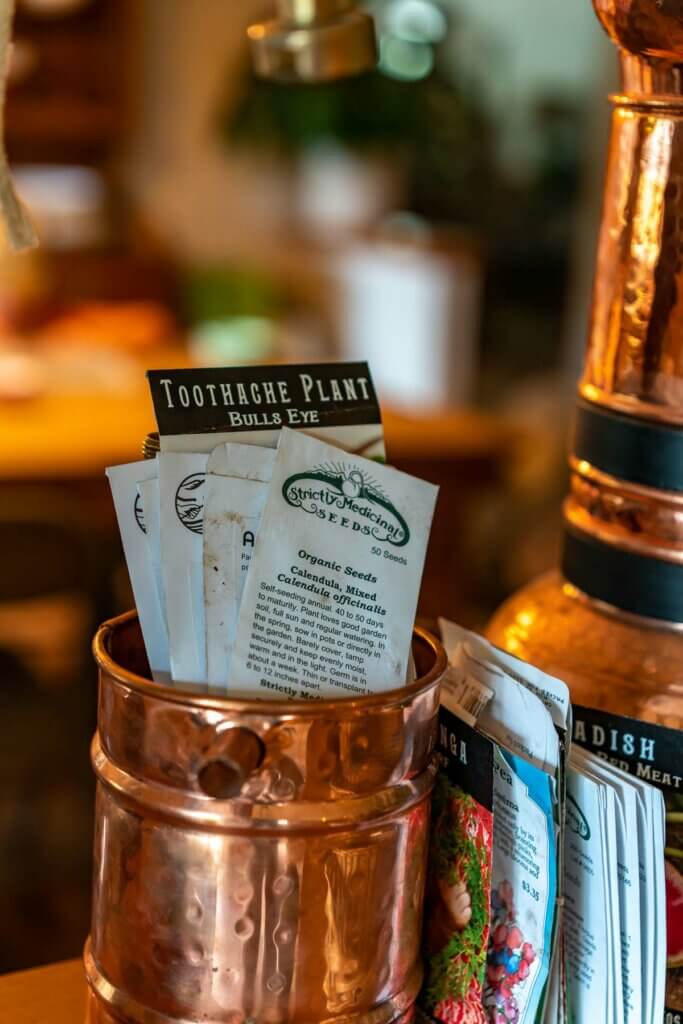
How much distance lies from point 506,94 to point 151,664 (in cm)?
441

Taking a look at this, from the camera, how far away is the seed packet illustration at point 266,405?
0.52 metres

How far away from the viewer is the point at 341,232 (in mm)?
4117

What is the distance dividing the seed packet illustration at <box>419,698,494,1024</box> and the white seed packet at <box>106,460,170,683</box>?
13 centimetres

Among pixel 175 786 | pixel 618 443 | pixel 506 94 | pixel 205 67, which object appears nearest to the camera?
pixel 175 786

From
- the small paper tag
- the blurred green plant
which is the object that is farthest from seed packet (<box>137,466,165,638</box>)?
the blurred green plant

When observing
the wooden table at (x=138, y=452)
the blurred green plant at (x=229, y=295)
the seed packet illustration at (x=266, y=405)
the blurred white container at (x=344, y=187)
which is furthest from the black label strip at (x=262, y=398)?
the blurred white container at (x=344, y=187)

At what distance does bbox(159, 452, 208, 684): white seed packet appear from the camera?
509 millimetres

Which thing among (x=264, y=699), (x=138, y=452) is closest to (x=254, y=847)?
(x=264, y=699)

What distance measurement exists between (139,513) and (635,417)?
0.26m

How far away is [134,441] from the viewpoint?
257cm

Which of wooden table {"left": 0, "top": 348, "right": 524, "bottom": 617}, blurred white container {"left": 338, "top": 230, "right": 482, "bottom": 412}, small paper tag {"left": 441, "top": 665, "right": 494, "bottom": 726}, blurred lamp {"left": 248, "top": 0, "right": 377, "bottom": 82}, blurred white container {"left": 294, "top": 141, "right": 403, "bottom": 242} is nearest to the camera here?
small paper tag {"left": 441, "top": 665, "right": 494, "bottom": 726}

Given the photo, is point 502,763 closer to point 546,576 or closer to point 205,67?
point 546,576

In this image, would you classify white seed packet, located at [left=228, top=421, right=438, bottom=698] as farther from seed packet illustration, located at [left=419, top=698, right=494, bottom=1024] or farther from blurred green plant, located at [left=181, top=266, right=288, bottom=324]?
blurred green plant, located at [left=181, top=266, right=288, bottom=324]

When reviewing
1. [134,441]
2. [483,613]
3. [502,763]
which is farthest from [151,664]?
[483,613]
